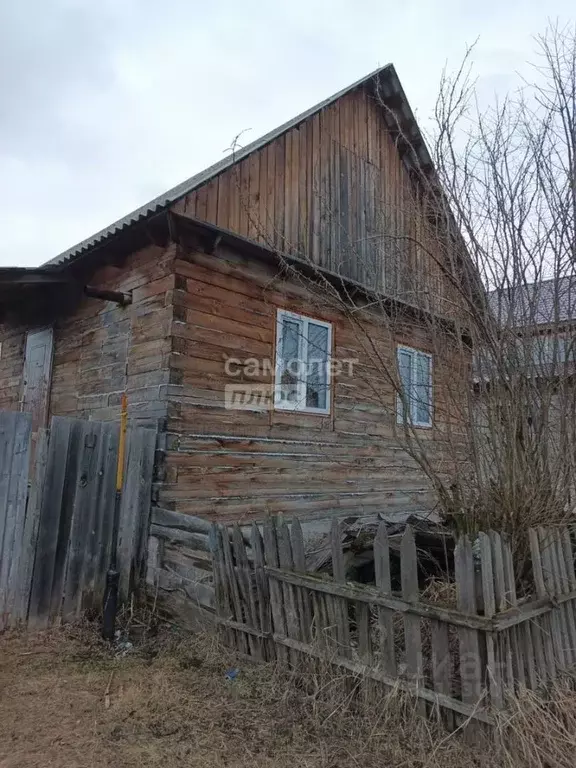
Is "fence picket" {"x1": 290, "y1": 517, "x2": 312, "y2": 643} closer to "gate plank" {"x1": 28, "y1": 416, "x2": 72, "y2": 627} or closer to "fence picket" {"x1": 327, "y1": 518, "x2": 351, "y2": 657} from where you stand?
"fence picket" {"x1": 327, "y1": 518, "x2": 351, "y2": 657}

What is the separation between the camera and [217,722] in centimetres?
319

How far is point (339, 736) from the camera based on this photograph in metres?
2.97

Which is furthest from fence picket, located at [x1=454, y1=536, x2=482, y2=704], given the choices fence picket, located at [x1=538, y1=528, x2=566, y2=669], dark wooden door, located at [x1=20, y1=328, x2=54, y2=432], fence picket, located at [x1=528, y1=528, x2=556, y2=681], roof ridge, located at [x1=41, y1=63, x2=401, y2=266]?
dark wooden door, located at [x1=20, y1=328, x2=54, y2=432]

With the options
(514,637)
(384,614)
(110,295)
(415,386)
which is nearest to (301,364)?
(415,386)

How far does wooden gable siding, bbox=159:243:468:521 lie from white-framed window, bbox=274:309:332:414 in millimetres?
128

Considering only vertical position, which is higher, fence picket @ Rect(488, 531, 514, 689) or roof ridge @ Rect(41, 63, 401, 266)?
roof ridge @ Rect(41, 63, 401, 266)

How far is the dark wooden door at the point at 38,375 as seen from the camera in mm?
7984

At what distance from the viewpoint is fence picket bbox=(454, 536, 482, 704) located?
275 centimetres

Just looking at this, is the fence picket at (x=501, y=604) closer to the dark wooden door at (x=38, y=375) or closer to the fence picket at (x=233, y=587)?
the fence picket at (x=233, y=587)

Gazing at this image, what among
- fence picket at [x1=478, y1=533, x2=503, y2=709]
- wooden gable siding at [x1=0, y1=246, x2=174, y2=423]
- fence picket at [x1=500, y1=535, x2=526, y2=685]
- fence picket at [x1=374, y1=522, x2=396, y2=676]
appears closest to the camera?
fence picket at [x1=478, y1=533, x2=503, y2=709]

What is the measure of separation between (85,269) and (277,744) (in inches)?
251

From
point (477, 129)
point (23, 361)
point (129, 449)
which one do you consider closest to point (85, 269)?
point (23, 361)

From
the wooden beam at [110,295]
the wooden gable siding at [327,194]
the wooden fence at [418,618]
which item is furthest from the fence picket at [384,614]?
the wooden beam at [110,295]

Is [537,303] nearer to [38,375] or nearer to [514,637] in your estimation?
[514,637]
